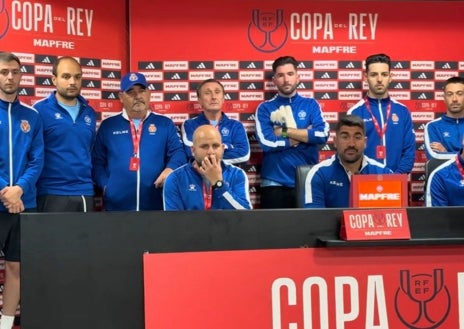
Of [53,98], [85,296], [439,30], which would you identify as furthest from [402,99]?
[85,296]

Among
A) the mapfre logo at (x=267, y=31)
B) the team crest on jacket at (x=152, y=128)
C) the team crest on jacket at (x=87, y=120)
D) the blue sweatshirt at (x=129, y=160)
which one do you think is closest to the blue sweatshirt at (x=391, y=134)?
the mapfre logo at (x=267, y=31)

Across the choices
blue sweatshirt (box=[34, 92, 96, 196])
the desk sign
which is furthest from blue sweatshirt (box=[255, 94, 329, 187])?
the desk sign

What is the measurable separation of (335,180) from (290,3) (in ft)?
9.40

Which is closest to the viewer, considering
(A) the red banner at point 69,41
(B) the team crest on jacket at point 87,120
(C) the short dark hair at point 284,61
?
(B) the team crest on jacket at point 87,120

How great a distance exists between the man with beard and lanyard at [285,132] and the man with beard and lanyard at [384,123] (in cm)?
46

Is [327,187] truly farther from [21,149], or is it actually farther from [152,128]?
[21,149]

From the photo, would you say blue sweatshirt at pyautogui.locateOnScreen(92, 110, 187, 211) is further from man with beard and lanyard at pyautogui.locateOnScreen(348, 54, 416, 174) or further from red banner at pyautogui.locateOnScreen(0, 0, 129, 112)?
man with beard and lanyard at pyautogui.locateOnScreen(348, 54, 416, 174)

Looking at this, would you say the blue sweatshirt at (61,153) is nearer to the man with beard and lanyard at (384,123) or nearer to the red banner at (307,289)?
the man with beard and lanyard at (384,123)

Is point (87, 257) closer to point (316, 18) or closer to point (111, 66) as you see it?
point (111, 66)

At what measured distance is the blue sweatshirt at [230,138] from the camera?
5172 millimetres

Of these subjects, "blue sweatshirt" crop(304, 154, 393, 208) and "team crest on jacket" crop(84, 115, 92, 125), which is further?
"team crest on jacket" crop(84, 115, 92, 125)

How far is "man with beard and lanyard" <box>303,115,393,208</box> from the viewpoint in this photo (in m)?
3.51

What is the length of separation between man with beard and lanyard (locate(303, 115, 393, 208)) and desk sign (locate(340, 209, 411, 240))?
1.25 metres

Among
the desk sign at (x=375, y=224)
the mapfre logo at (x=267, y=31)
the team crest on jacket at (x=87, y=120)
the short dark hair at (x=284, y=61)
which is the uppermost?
the mapfre logo at (x=267, y=31)
